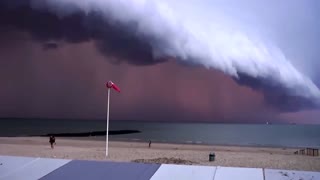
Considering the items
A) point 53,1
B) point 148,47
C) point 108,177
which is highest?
point 53,1

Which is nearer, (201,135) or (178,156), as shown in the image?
(178,156)

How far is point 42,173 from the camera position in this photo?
226cm

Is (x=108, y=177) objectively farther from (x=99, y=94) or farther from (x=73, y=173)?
(x=99, y=94)

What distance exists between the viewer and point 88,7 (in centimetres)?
585

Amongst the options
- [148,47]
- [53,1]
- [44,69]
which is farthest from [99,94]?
[53,1]

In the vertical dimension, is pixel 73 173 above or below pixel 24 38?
below

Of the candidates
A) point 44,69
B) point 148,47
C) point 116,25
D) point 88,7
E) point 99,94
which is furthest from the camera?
point 99,94

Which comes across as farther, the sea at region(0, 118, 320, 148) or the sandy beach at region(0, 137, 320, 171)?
the sea at region(0, 118, 320, 148)

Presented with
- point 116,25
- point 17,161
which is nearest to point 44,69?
point 116,25

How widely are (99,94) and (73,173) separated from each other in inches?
278

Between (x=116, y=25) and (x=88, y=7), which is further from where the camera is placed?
(x=116, y=25)

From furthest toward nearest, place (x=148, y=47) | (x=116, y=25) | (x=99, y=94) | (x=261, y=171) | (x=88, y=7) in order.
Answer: (x=99, y=94), (x=148, y=47), (x=116, y=25), (x=88, y=7), (x=261, y=171)

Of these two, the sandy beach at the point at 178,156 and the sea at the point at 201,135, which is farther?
the sea at the point at 201,135

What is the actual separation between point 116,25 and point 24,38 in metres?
1.81
